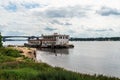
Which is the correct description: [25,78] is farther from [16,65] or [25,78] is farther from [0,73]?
[16,65]

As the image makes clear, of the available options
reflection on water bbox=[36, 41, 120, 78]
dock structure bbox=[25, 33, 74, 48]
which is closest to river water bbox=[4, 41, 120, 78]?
reflection on water bbox=[36, 41, 120, 78]

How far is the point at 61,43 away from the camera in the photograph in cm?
14438

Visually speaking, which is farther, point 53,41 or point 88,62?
point 53,41

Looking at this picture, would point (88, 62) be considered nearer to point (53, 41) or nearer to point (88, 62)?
point (88, 62)

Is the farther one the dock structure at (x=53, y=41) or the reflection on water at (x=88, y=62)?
the dock structure at (x=53, y=41)

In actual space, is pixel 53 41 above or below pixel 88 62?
below

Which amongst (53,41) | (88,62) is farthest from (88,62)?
(53,41)

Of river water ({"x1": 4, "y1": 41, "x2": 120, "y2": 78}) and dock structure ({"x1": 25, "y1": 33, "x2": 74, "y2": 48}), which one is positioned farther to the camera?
dock structure ({"x1": 25, "y1": 33, "x2": 74, "y2": 48})

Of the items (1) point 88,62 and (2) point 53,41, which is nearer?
(1) point 88,62

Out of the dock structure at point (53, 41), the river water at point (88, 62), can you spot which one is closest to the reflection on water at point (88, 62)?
the river water at point (88, 62)

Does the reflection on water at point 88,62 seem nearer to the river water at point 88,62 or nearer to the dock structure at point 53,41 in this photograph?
the river water at point 88,62

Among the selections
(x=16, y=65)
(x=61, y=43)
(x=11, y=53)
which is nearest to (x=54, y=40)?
(x=61, y=43)

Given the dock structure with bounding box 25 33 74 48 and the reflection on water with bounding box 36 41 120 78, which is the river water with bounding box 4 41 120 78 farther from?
the dock structure with bounding box 25 33 74 48

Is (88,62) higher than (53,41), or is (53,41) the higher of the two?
(88,62)
